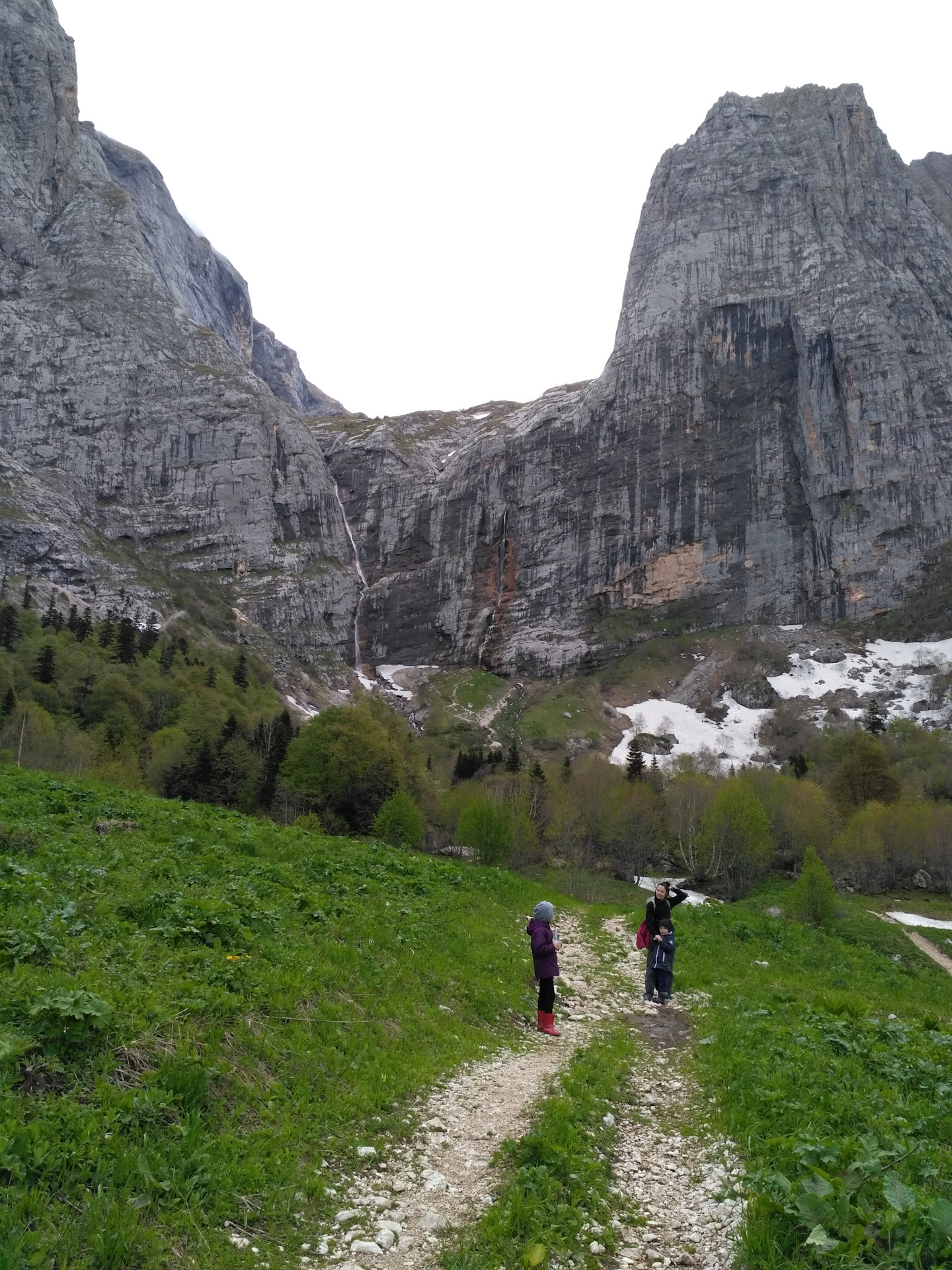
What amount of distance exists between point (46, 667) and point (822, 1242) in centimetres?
8844

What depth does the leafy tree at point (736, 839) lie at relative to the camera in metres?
57.3

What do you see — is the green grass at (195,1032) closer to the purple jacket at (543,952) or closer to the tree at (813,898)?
the purple jacket at (543,952)

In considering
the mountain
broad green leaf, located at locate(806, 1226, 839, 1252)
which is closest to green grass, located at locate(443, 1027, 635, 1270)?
broad green leaf, located at locate(806, 1226, 839, 1252)

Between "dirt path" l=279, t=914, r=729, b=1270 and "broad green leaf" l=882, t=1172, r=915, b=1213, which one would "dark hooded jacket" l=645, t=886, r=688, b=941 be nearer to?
"dirt path" l=279, t=914, r=729, b=1270

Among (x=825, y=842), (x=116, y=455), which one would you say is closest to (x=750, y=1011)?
(x=825, y=842)

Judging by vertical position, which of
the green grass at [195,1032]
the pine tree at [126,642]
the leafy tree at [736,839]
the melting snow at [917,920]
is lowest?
the melting snow at [917,920]

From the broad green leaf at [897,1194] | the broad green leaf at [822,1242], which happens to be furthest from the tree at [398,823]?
the broad green leaf at [822,1242]

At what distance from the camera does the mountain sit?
163 m

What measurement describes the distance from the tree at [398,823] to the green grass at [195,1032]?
31397 millimetres

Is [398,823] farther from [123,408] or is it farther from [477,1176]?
[123,408]

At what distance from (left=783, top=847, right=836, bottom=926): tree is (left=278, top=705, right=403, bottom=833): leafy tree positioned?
27.6m

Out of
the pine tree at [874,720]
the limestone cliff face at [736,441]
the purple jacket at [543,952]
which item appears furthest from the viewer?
the limestone cliff face at [736,441]

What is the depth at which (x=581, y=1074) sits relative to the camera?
9.84m

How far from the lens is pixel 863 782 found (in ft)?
257
